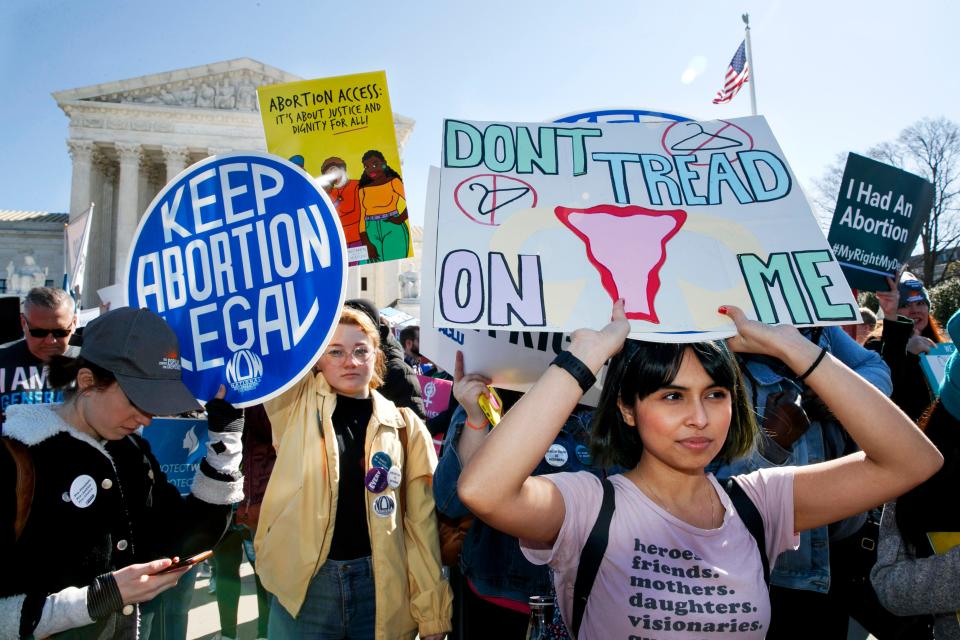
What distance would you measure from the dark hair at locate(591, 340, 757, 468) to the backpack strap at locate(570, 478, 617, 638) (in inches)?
9.9

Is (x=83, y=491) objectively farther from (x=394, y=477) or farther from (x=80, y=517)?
(x=394, y=477)

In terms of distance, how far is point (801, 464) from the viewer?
2.24 meters

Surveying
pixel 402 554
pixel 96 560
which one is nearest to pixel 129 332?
pixel 96 560

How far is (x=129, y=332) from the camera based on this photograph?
1704 millimetres

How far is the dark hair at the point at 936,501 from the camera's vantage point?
1.75m

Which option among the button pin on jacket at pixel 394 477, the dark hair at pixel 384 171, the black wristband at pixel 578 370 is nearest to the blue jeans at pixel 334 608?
the button pin on jacket at pixel 394 477

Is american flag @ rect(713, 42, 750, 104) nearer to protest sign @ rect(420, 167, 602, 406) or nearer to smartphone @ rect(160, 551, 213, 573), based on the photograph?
protest sign @ rect(420, 167, 602, 406)

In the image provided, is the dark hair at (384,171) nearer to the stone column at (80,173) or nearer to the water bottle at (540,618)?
the water bottle at (540,618)

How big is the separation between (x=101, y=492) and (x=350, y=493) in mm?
805

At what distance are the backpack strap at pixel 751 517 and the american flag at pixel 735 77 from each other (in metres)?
13.2

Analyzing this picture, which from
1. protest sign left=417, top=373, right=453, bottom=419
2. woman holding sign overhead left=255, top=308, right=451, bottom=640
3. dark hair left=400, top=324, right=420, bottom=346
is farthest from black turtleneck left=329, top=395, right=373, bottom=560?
dark hair left=400, top=324, right=420, bottom=346

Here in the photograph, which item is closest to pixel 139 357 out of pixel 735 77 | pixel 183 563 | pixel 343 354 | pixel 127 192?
pixel 183 563

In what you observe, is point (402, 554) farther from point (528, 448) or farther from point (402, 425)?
point (528, 448)

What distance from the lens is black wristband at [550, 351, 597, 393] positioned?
4.60 ft
